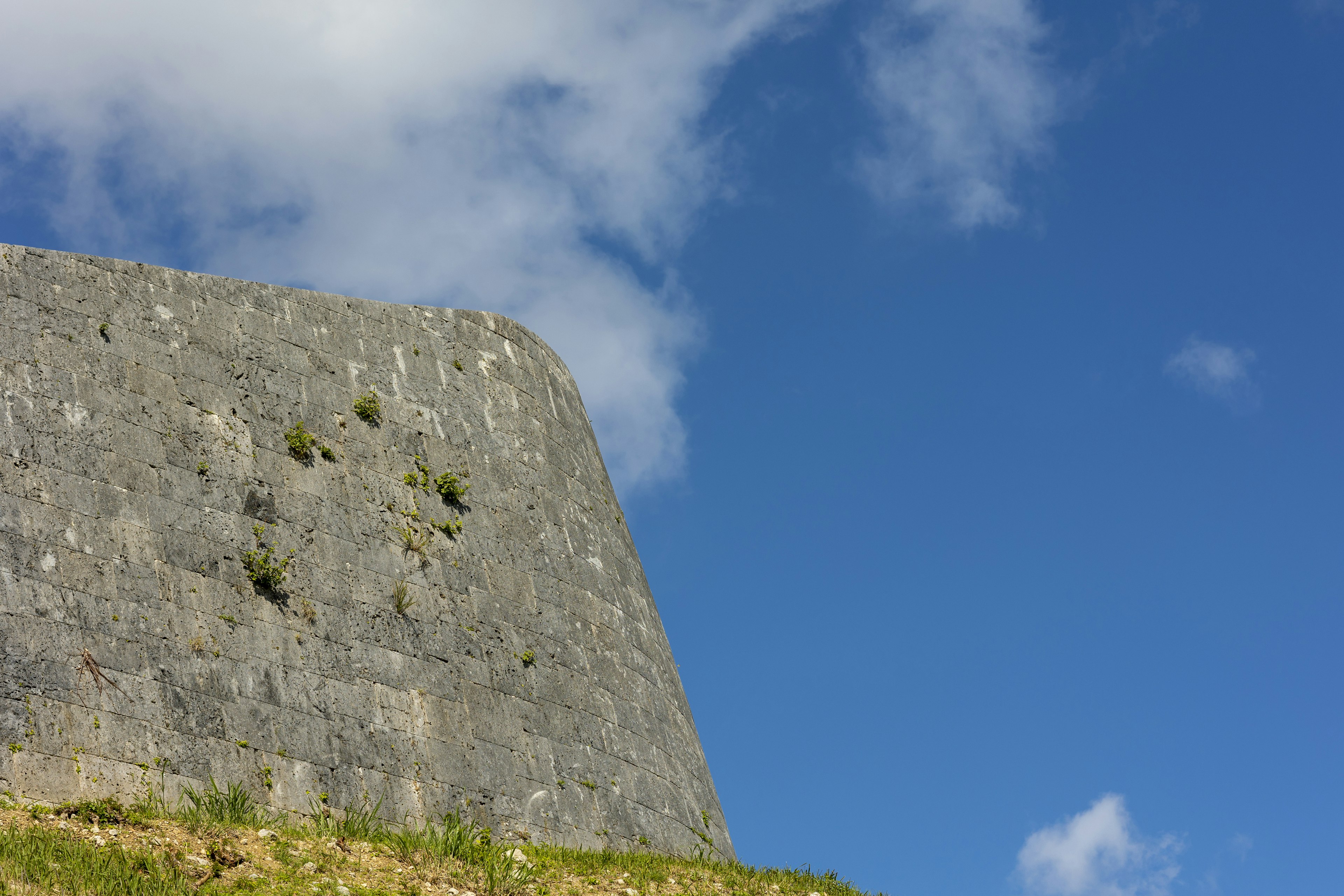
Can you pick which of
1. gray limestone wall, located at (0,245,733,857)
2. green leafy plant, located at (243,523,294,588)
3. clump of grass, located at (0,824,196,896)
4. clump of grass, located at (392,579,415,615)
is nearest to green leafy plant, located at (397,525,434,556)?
gray limestone wall, located at (0,245,733,857)

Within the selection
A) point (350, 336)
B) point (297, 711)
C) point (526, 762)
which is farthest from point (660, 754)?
point (350, 336)

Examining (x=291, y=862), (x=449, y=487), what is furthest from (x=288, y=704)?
(x=449, y=487)

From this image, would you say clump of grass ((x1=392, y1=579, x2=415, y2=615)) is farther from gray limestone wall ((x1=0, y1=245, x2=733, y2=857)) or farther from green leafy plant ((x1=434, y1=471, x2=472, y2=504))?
green leafy plant ((x1=434, y1=471, x2=472, y2=504))

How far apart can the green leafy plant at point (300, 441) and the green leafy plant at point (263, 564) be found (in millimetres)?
1013

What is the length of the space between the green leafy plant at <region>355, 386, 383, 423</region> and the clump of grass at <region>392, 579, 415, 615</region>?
6.38ft

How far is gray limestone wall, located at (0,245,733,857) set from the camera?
9.59m

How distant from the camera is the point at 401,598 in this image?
12.0 m

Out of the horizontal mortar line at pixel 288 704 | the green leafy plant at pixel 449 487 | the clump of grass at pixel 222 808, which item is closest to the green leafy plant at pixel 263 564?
the horizontal mortar line at pixel 288 704

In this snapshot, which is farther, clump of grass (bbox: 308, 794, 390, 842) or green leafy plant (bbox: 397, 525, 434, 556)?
green leafy plant (bbox: 397, 525, 434, 556)

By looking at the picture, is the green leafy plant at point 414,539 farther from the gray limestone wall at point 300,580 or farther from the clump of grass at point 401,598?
the clump of grass at point 401,598

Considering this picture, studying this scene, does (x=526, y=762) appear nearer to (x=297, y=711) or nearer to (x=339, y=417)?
(x=297, y=711)

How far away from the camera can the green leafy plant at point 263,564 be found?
10.9m

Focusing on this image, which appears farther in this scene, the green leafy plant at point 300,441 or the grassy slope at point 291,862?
the green leafy plant at point 300,441

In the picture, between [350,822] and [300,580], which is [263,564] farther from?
[350,822]
